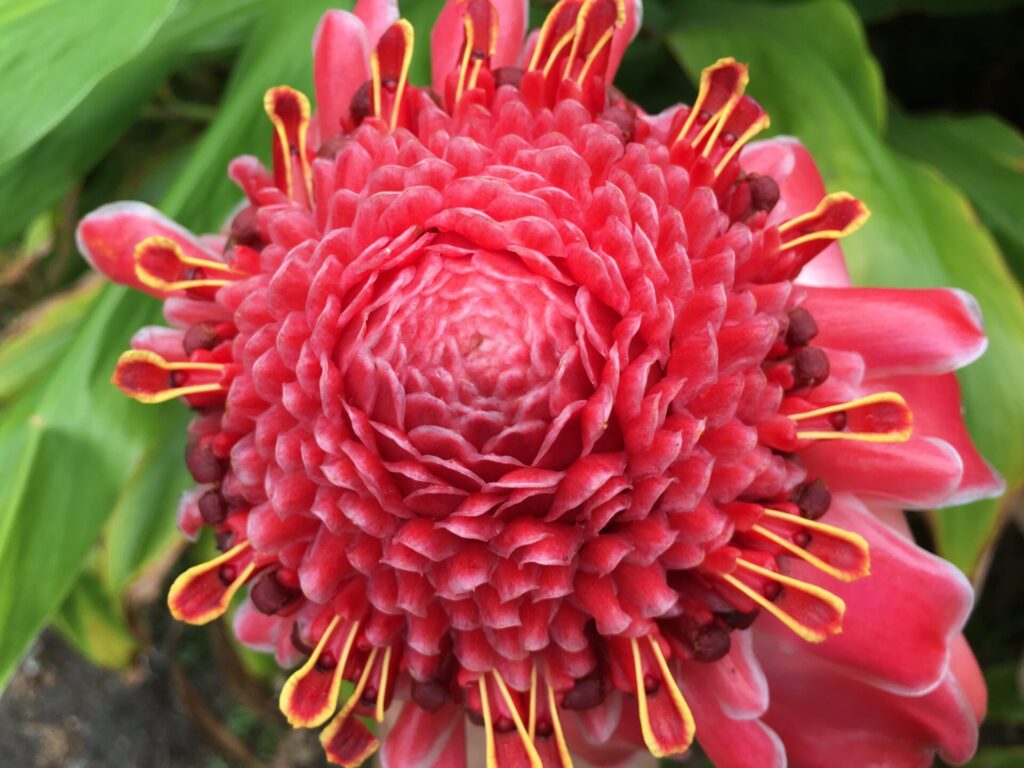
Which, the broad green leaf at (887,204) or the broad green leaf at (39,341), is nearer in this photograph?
the broad green leaf at (887,204)

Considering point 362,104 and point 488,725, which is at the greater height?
point 362,104

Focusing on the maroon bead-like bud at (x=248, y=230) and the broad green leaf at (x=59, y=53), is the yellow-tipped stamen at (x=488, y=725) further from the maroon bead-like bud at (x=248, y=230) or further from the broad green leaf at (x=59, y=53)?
the broad green leaf at (x=59, y=53)

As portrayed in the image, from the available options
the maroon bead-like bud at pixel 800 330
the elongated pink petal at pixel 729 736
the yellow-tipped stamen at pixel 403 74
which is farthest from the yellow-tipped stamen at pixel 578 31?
the elongated pink petal at pixel 729 736

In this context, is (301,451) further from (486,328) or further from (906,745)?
(906,745)

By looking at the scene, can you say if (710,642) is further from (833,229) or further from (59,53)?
(59,53)

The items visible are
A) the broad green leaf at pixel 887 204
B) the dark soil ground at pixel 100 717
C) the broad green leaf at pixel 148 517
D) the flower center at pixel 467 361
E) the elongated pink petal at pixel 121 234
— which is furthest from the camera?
the dark soil ground at pixel 100 717

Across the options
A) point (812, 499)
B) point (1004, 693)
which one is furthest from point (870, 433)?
point (1004, 693)

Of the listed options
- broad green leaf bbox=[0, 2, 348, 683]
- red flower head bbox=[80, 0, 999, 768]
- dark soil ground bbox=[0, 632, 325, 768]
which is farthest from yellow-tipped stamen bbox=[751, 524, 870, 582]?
dark soil ground bbox=[0, 632, 325, 768]
